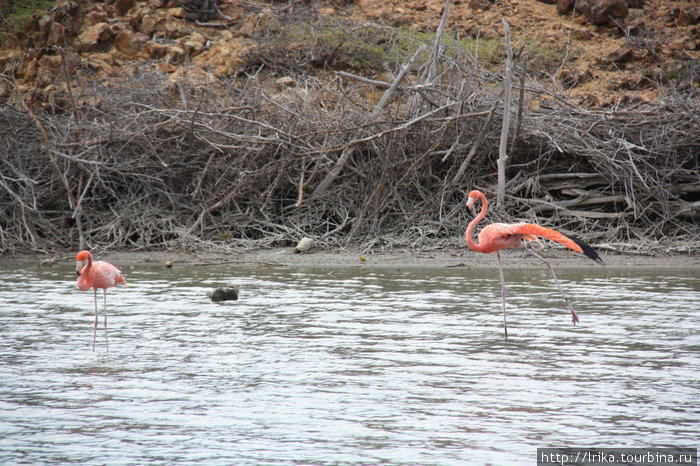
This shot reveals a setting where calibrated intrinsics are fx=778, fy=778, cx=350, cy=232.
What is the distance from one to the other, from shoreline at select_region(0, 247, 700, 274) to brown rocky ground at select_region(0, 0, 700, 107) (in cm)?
510

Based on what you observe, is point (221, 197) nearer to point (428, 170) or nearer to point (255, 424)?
point (428, 170)

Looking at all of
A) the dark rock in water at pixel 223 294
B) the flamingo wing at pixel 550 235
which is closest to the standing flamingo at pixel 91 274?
the dark rock in water at pixel 223 294

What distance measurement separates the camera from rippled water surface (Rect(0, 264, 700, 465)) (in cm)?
405

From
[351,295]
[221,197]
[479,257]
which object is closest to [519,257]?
[479,257]

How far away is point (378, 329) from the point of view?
270 inches

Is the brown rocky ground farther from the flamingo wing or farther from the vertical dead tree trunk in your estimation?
the flamingo wing

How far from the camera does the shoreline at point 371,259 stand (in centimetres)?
1076

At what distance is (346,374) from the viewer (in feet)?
17.6

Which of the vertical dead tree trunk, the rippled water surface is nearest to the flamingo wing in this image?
the rippled water surface

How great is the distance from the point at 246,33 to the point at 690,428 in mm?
15981

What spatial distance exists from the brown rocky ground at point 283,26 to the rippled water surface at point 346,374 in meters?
8.67

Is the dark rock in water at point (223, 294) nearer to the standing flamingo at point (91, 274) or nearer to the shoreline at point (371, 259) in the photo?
the standing flamingo at point (91, 274)

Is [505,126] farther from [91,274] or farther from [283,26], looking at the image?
[283,26]

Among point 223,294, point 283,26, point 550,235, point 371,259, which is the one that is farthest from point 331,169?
point 283,26
